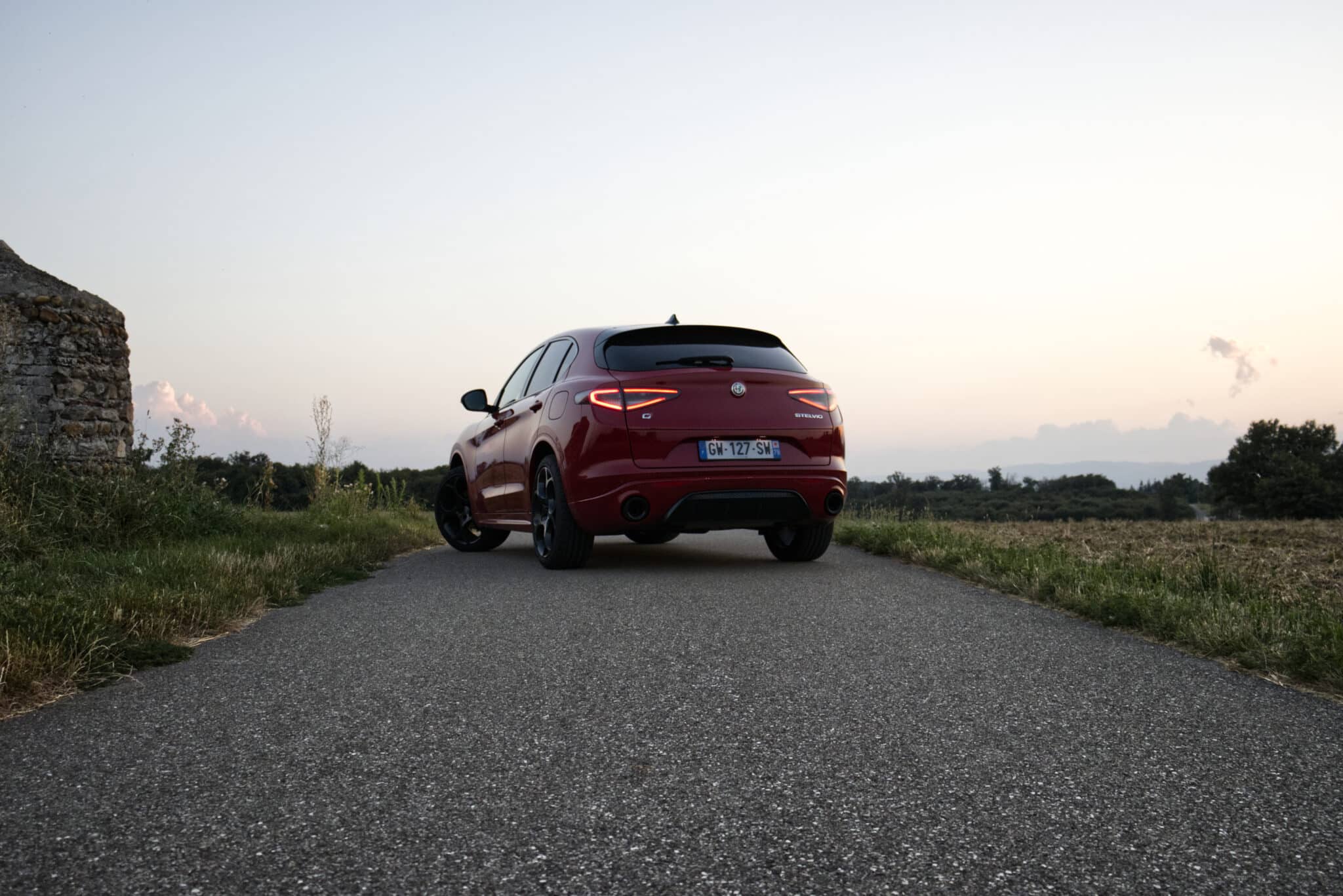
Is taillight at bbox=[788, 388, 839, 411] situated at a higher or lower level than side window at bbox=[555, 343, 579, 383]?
lower

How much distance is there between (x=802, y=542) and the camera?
820 centimetres

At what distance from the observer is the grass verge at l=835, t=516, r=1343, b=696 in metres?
4.40

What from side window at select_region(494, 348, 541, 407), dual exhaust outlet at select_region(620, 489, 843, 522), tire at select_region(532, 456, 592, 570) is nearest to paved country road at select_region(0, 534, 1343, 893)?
dual exhaust outlet at select_region(620, 489, 843, 522)

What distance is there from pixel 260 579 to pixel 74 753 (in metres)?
3.32

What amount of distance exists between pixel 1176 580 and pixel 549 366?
16.2 feet

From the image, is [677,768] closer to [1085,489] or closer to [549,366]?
[549,366]

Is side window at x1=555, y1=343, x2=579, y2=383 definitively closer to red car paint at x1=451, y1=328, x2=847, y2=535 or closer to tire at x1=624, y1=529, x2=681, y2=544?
red car paint at x1=451, y1=328, x2=847, y2=535

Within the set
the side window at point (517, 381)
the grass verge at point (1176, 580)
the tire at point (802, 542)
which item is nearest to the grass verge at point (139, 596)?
the side window at point (517, 381)

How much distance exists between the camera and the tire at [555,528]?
24.4ft

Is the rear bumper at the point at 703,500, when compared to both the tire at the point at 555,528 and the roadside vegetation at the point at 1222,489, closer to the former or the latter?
the tire at the point at 555,528

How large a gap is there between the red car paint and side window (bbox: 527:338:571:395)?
0.42 metres

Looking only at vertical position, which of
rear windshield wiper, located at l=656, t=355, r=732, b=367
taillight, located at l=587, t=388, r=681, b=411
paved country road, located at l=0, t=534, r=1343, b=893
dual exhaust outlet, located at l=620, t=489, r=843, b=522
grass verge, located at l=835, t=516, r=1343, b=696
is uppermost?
rear windshield wiper, located at l=656, t=355, r=732, b=367

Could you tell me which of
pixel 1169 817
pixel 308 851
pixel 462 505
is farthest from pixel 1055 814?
pixel 462 505

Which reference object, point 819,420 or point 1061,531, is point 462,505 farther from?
point 1061,531
